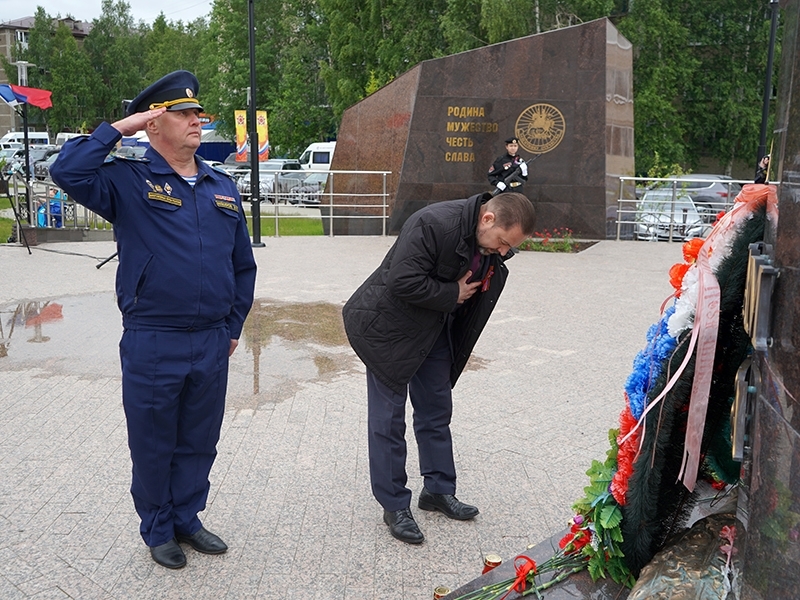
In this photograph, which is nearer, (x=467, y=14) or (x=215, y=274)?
(x=215, y=274)

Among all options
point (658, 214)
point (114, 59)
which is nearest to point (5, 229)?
point (658, 214)

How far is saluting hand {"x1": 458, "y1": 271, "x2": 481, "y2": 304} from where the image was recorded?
352 cm

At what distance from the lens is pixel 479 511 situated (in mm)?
3965

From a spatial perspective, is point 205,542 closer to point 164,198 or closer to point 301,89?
point 164,198

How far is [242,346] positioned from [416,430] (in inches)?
138

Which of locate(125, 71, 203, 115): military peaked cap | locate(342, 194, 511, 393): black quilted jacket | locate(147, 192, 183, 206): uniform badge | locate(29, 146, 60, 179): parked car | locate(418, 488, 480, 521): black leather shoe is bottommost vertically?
locate(418, 488, 480, 521): black leather shoe

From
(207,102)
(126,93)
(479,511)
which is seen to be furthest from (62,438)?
(126,93)

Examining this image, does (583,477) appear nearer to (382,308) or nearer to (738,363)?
(382,308)

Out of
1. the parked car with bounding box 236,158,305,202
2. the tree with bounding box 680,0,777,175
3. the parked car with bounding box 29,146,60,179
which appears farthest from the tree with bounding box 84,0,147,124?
the tree with bounding box 680,0,777,175

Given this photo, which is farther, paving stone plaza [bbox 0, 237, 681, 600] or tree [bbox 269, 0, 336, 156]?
tree [bbox 269, 0, 336, 156]

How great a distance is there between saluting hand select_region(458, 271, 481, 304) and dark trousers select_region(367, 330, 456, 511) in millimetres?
350

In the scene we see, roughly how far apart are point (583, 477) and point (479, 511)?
0.69 meters

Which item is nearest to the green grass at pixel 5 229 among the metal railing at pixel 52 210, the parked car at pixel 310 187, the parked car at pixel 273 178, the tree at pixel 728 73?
the metal railing at pixel 52 210

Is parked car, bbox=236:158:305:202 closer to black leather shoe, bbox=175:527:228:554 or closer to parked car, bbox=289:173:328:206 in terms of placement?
parked car, bbox=289:173:328:206
